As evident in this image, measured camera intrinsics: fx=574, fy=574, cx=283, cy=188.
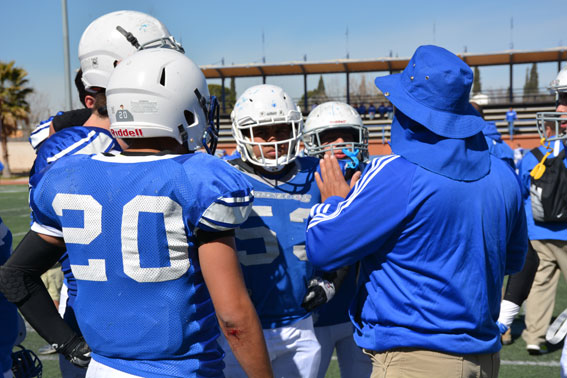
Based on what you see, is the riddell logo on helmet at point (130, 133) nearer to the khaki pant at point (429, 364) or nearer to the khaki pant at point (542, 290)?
the khaki pant at point (429, 364)

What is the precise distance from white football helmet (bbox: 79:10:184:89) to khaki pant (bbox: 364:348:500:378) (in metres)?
1.54

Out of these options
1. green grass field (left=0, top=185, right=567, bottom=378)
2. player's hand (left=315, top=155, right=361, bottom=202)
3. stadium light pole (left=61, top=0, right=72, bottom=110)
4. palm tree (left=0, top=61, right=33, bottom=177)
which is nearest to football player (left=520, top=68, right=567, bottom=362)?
green grass field (left=0, top=185, right=567, bottom=378)

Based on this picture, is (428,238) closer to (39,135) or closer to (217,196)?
(217,196)

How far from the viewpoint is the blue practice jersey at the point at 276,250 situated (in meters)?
2.62

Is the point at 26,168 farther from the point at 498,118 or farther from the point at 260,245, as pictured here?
the point at 260,245

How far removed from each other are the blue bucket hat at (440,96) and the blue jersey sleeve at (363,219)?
181 mm

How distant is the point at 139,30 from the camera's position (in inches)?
97.5

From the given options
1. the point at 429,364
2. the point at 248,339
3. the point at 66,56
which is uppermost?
the point at 66,56

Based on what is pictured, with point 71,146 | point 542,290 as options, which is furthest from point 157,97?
point 542,290

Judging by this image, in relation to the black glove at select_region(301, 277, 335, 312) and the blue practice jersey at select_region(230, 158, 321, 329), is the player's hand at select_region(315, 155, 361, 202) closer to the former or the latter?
the blue practice jersey at select_region(230, 158, 321, 329)

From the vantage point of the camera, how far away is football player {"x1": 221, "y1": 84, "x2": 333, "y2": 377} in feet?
8.61

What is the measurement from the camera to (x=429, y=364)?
1.94 metres

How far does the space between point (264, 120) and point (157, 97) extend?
3.50 feet

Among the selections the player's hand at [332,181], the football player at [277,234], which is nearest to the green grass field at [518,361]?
the football player at [277,234]
